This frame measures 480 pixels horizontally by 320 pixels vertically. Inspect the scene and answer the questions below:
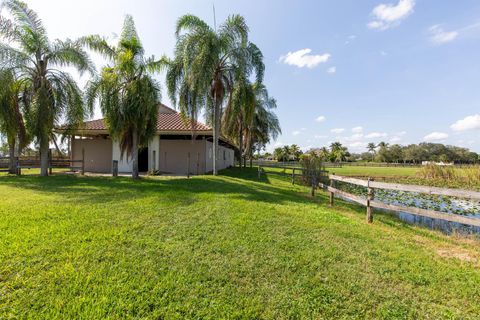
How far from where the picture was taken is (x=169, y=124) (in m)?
15.4

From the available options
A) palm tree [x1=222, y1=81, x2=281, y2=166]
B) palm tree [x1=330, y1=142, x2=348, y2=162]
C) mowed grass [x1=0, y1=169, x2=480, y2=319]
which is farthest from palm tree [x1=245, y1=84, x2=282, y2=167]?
palm tree [x1=330, y1=142, x2=348, y2=162]

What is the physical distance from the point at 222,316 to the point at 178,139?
45.9 feet

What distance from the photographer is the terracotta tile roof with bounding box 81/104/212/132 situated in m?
14.1

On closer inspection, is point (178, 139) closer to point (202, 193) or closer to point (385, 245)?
point (202, 193)

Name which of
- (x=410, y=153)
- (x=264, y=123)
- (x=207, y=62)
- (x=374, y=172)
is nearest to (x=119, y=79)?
(x=207, y=62)

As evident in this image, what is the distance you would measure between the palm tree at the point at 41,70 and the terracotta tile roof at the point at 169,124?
7.13ft

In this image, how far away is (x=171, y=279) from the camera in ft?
9.52

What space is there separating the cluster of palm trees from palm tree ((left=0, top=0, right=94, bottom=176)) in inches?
1.4

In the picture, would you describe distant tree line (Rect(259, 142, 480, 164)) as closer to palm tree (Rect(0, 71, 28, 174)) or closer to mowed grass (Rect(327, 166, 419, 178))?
mowed grass (Rect(327, 166, 419, 178))

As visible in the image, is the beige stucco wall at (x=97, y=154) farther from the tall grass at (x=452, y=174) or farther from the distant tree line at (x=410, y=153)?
the distant tree line at (x=410, y=153)

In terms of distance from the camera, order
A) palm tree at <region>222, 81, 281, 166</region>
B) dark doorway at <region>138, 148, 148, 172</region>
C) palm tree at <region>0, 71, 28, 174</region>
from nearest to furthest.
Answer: palm tree at <region>0, 71, 28, 174</region>
palm tree at <region>222, 81, 281, 166</region>
dark doorway at <region>138, 148, 148, 172</region>

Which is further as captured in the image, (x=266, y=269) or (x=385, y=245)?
(x=385, y=245)

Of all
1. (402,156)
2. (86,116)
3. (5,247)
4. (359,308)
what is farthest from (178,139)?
(402,156)

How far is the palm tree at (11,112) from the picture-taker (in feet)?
34.9
